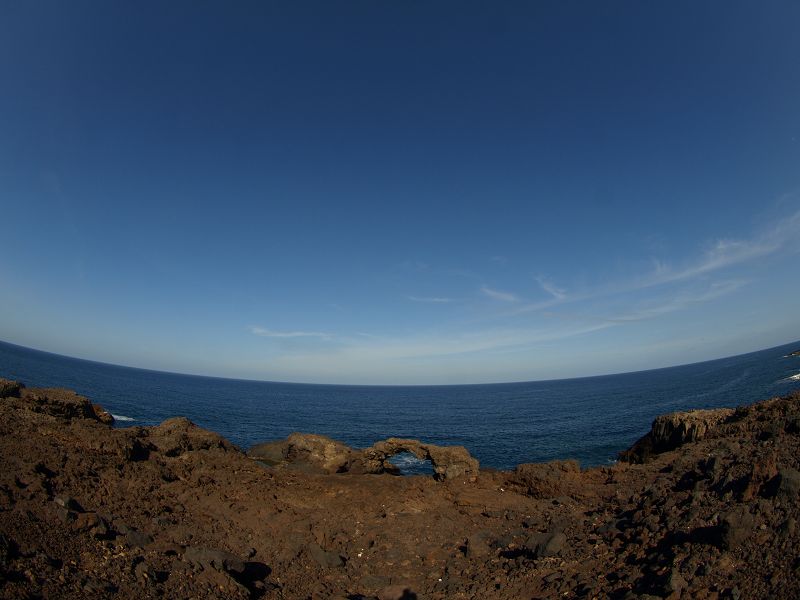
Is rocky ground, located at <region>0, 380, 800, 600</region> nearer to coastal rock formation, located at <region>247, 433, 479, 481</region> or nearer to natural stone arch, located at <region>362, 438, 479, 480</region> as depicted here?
natural stone arch, located at <region>362, 438, 479, 480</region>

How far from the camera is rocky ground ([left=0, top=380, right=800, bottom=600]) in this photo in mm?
8625

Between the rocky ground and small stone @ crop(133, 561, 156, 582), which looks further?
small stone @ crop(133, 561, 156, 582)

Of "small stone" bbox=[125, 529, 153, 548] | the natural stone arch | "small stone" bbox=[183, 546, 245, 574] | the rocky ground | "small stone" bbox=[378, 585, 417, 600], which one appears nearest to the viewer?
the rocky ground

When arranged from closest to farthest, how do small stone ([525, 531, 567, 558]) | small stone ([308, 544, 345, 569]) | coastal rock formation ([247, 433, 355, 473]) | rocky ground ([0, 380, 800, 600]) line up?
1. rocky ground ([0, 380, 800, 600])
2. small stone ([525, 531, 567, 558])
3. small stone ([308, 544, 345, 569])
4. coastal rock formation ([247, 433, 355, 473])

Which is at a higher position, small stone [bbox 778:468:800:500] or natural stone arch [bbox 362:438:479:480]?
small stone [bbox 778:468:800:500]

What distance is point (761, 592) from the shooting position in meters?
7.15

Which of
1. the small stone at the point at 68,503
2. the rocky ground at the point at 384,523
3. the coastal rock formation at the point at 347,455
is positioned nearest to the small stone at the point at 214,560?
the rocky ground at the point at 384,523

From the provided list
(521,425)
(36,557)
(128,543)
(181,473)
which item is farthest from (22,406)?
(521,425)

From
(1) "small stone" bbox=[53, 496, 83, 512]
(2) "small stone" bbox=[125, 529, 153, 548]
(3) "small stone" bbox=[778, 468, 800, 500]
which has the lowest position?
(2) "small stone" bbox=[125, 529, 153, 548]

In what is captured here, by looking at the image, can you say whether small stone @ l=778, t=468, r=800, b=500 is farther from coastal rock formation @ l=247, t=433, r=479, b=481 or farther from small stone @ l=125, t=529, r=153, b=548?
small stone @ l=125, t=529, r=153, b=548

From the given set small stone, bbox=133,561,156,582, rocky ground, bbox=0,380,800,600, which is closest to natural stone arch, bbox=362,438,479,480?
rocky ground, bbox=0,380,800,600

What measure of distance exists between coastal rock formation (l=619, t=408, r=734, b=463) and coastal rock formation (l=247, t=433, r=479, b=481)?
1472 centimetres

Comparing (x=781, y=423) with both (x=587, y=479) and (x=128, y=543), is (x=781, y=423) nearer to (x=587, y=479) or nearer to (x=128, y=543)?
(x=587, y=479)

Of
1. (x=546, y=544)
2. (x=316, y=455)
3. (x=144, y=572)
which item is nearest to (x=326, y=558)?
(x=144, y=572)
